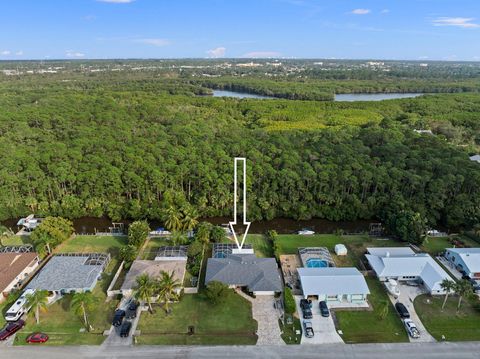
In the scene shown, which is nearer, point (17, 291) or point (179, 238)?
point (17, 291)

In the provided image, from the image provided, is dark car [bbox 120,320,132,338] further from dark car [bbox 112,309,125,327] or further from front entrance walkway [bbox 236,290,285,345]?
A: front entrance walkway [bbox 236,290,285,345]

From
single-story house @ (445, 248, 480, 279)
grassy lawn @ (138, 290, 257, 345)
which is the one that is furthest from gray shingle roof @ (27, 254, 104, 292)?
single-story house @ (445, 248, 480, 279)

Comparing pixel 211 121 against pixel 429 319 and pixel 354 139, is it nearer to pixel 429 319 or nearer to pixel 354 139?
pixel 354 139

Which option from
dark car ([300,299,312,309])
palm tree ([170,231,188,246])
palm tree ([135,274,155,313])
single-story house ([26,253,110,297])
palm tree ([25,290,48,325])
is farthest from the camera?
palm tree ([170,231,188,246])

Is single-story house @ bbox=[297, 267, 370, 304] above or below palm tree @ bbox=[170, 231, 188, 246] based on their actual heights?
below

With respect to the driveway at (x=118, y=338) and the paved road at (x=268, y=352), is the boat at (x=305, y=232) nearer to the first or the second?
the paved road at (x=268, y=352)

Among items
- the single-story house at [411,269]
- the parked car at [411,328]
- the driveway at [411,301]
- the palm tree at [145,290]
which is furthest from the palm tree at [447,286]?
the palm tree at [145,290]

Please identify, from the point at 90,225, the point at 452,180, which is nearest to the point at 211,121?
the point at 90,225
